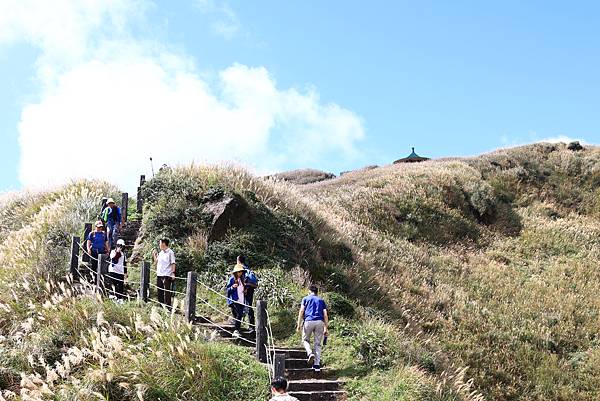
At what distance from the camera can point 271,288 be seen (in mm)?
15859

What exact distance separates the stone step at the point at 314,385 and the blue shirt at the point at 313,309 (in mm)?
1160

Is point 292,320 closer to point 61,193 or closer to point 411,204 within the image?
point 61,193

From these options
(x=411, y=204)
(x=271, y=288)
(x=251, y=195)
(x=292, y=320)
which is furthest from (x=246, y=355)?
(x=411, y=204)

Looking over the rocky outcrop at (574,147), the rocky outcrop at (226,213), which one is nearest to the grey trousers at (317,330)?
the rocky outcrop at (226,213)

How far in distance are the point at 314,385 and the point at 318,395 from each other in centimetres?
30

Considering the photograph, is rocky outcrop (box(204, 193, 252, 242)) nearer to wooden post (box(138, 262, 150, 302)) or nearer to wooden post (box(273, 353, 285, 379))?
wooden post (box(138, 262, 150, 302))

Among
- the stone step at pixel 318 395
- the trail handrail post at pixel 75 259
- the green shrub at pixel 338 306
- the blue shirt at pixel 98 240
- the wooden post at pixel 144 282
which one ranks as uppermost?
the blue shirt at pixel 98 240

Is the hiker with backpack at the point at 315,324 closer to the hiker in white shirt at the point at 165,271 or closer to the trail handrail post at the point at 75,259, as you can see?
the hiker in white shirt at the point at 165,271

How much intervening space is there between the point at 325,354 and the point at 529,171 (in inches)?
1250

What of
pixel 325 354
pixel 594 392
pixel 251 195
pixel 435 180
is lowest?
pixel 594 392

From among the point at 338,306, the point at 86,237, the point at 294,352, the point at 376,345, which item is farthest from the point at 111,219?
the point at 376,345

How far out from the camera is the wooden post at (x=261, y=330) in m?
11.2

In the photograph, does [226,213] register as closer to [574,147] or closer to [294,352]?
[294,352]

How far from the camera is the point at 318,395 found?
1093 centimetres
